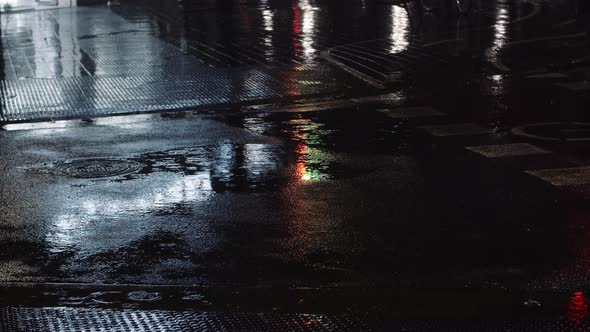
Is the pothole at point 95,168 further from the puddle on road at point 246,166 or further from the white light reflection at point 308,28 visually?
the white light reflection at point 308,28

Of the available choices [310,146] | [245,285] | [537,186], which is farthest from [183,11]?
[245,285]

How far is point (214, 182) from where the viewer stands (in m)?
8.43

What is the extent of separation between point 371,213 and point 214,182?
5.33ft

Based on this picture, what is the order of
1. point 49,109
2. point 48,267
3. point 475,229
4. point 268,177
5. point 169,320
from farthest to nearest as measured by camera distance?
1. point 49,109
2. point 268,177
3. point 475,229
4. point 48,267
5. point 169,320

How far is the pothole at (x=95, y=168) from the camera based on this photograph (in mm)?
8758

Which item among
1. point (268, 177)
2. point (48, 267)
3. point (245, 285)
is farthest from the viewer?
point (268, 177)

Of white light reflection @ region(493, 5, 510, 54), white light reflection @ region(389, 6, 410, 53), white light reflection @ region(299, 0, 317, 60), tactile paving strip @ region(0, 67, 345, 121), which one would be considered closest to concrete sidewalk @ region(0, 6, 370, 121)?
tactile paving strip @ region(0, 67, 345, 121)

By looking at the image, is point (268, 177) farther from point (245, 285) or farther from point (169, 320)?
point (169, 320)

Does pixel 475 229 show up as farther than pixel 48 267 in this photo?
Yes

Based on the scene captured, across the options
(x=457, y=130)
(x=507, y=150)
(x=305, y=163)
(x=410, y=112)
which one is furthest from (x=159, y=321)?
(x=410, y=112)

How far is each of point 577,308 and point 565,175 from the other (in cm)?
319

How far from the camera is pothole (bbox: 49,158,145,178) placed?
876 centimetres

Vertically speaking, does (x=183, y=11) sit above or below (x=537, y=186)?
below

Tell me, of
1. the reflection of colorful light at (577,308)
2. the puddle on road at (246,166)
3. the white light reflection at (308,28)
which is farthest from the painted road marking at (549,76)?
the reflection of colorful light at (577,308)
